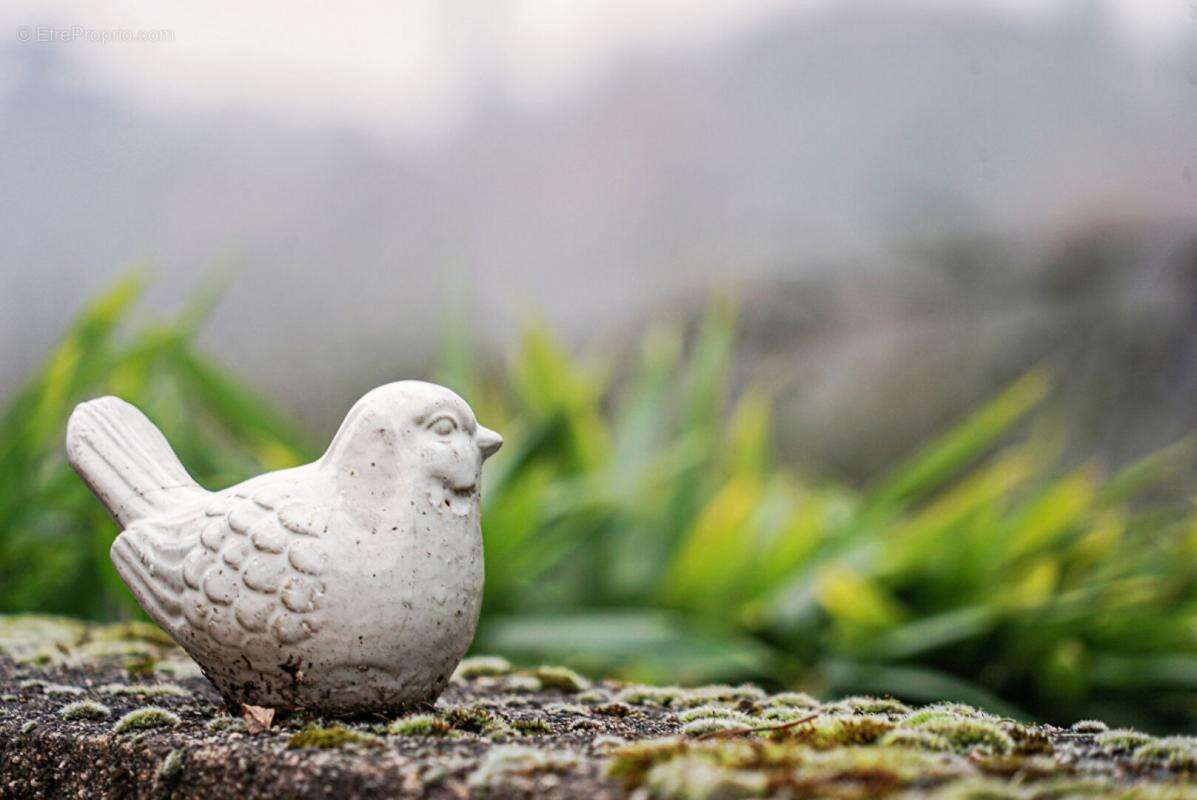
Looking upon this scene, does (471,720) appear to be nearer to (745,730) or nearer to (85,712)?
(745,730)

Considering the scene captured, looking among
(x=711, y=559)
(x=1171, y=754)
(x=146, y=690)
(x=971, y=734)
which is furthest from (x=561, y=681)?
(x=711, y=559)

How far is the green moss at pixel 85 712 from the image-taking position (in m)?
1.34

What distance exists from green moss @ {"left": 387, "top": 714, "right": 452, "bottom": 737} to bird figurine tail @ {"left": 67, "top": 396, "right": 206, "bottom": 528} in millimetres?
390

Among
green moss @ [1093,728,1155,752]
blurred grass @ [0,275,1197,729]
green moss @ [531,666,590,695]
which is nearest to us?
green moss @ [1093,728,1155,752]

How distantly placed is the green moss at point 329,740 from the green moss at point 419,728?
0.22 feet

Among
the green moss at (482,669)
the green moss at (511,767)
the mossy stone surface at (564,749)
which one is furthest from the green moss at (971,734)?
the green moss at (482,669)

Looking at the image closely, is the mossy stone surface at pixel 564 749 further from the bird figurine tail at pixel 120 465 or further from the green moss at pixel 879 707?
the bird figurine tail at pixel 120 465

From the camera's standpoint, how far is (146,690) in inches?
59.4

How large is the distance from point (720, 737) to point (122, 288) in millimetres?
1890

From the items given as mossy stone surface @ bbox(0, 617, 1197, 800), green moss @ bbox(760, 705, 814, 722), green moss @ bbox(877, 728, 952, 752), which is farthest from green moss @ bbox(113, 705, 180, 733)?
green moss @ bbox(877, 728, 952, 752)

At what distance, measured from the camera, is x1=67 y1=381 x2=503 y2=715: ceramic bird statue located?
122 centimetres

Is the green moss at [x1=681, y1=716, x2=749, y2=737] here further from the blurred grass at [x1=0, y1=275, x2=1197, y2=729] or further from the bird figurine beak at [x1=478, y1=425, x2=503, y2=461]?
the blurred grass at [x1=0, y1=275, x2=1197, y2=729]

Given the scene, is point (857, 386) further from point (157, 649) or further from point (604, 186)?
point (157, 649)

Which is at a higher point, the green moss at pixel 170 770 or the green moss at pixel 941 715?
the green moss at pixel 941 715
